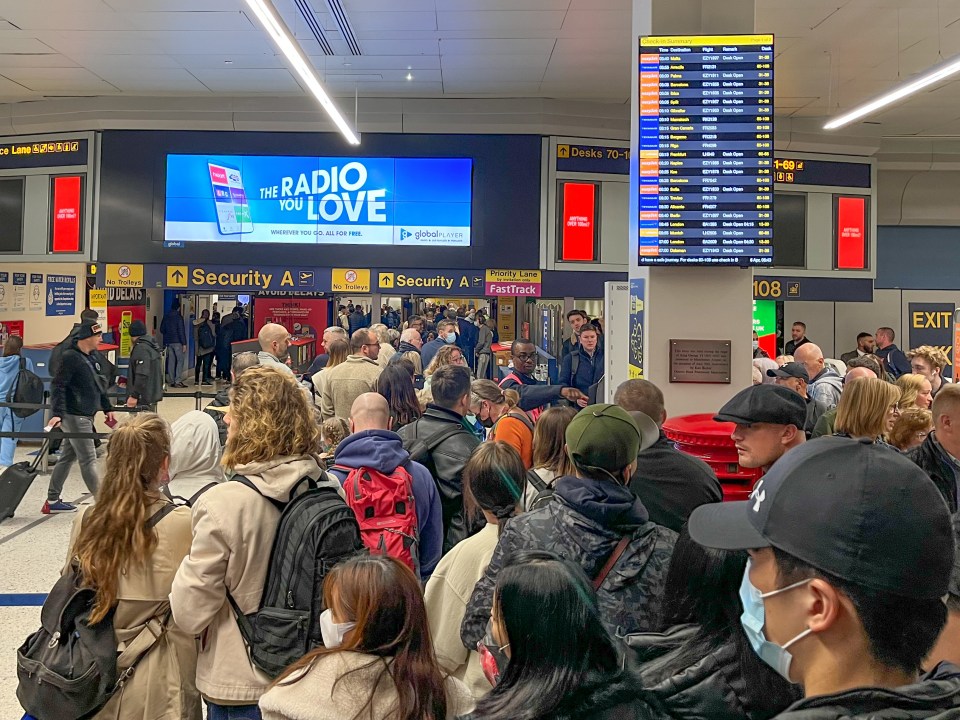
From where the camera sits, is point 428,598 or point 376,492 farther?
point 376,492

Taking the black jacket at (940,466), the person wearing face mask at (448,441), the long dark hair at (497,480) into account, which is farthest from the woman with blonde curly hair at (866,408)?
the long dark hair at (497,480)

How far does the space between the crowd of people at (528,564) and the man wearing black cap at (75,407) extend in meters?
4.09

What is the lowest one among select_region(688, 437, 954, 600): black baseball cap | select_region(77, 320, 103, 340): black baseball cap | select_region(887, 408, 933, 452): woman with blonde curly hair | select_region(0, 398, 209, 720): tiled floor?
select_region(0, 398, 209, 720): tiled floor

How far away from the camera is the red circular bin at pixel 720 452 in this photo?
4.37 m

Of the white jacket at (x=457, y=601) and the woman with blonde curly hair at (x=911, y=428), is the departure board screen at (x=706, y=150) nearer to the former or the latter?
the woman with blonde curly hair at (x=911, y=428)

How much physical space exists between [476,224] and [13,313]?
25.5 feet

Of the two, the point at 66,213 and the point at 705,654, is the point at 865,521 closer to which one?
the point at 705,654

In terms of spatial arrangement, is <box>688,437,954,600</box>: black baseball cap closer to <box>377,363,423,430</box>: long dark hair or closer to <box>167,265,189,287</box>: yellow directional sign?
<box>377,363,423,430</box>: long dark hair

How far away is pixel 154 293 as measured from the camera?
682 inches

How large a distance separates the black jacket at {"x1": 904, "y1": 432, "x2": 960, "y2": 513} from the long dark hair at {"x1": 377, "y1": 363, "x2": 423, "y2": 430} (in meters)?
2.61

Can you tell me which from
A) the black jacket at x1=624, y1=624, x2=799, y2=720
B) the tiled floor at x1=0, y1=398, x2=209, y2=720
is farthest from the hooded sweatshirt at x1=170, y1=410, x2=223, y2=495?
the black jacket at x1=624, y1=624, x2=799, y2=720

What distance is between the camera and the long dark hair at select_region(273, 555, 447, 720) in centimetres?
192

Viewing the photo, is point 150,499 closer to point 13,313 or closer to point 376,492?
point 376,492

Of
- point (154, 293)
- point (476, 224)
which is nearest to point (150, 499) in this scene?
point (476, 224)
